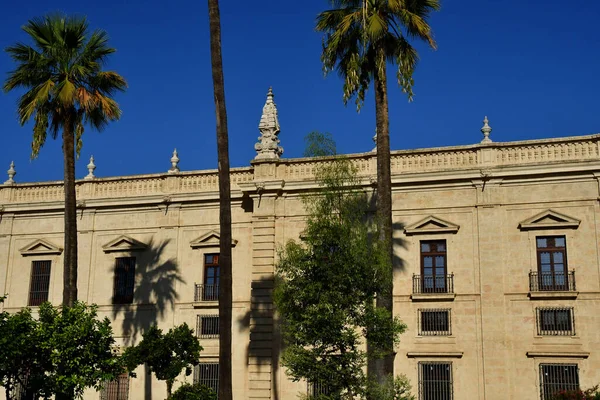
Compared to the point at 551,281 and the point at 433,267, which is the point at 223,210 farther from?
the point at 551,281

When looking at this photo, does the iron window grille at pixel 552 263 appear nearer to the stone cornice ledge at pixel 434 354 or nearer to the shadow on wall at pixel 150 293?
the stone cornice ledge at pixel 434 354

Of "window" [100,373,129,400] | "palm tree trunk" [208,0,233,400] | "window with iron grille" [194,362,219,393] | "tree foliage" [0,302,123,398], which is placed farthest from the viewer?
"window" [100,373,129,400]

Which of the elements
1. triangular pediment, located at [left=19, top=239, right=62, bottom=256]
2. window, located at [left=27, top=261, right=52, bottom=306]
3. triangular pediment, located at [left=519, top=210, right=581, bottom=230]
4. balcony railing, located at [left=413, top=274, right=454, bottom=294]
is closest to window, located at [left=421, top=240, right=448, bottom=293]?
balcony railing, located at [left=413, top=274, right=454, bottom=294]

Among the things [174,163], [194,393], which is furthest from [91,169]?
[194,393]

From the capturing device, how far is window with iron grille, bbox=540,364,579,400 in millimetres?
24641

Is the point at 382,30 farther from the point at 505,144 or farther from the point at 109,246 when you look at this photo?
the point at 109,246

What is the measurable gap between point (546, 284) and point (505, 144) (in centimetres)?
488

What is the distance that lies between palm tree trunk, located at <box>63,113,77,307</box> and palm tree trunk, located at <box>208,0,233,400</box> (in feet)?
26.4

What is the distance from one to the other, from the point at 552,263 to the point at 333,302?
372 inches

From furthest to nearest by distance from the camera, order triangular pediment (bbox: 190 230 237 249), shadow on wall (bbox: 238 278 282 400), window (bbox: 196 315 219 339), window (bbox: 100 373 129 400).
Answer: triangular pediment (bbox: 190 230 237 249) → window (bbox: 100 373 129 400) → window (bbox: 196 315 219 339) → shadow on wall (bbox: 238 278 282 400)

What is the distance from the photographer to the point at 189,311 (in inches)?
1158

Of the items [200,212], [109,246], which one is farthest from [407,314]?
[109,246]

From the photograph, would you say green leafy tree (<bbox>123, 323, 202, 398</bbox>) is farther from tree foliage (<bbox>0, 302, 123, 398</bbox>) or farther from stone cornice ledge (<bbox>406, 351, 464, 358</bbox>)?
stone cornice ledge (<bbox>406, 351, 464, 358</bbox>)

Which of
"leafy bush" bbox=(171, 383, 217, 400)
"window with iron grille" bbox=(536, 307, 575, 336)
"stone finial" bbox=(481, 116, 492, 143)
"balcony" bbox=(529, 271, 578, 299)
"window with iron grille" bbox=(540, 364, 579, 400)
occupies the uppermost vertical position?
"stone finial" bbox=(481, 116, 492, 143)
